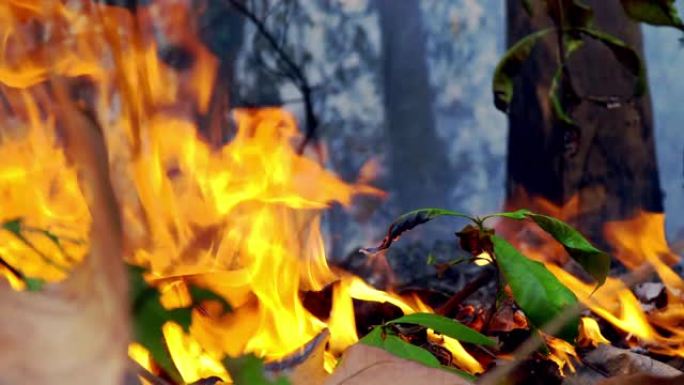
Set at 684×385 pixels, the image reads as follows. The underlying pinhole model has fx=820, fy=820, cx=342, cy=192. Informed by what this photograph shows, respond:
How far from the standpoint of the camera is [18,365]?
459 millimetres

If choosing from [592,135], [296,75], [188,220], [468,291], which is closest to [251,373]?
[468,291]

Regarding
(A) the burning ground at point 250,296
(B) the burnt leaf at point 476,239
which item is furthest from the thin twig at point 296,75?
(B) the burnt leaf at point 476,239

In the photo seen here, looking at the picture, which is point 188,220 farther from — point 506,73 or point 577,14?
point 577,14

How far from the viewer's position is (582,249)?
A: 2.92 ft

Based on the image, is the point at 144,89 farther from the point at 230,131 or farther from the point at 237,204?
the point at 237,204

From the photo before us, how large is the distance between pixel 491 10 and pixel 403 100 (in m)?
0.64

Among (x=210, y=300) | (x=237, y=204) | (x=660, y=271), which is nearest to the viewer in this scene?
(x=210, y=300)

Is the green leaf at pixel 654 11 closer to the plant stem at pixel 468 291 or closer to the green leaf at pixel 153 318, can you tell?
the plant stem at pixel 468 291

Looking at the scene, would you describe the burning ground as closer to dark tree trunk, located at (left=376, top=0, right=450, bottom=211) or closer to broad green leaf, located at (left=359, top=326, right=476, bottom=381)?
broad green leaf, located at (left=359, top=326, right=476, bottom=381)

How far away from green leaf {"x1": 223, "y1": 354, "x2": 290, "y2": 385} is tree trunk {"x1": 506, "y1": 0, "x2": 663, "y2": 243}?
2.17 m

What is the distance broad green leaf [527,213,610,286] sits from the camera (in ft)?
2.90

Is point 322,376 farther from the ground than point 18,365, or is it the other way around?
point 18,365

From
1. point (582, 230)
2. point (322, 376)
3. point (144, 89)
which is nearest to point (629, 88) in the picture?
point (582, 230)

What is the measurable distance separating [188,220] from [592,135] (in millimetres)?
1597
